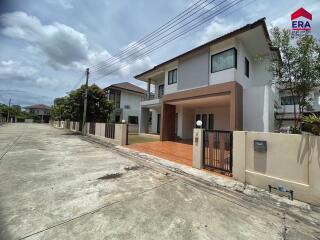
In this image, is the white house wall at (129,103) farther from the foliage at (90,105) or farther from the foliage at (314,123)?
the foliage at (314,123)

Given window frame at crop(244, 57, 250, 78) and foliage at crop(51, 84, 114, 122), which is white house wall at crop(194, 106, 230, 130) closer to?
window frame at crop(244, 57, 250, 78)

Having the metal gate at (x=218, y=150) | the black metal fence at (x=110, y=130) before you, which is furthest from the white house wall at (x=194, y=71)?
the black metal fence at (x=110, y=130)

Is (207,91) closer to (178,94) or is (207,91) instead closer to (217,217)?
(178,94)

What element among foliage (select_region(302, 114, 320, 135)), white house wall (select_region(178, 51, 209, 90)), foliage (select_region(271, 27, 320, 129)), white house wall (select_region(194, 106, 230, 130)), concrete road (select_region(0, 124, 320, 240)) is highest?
white house wall (select_region(178, 51, 209, 90))

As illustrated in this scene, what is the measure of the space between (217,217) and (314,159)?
260cm

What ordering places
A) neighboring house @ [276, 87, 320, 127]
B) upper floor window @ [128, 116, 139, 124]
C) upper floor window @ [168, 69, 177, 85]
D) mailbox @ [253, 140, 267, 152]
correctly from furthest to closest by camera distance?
1. upper floor window @ [128, 116, 139, 124]
2. upper floor window @ [168, 69, 177, 85]
3. neighboring house @ [276, 87, 320, 127]
4. mailbox @ [253, 140, 267, 152]

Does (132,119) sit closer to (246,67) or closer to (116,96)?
(116,96)

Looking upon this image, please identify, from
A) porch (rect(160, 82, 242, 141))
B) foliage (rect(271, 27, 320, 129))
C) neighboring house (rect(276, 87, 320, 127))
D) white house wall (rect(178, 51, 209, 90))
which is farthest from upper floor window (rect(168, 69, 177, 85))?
foliage (rect(271, 27, 320, 129))

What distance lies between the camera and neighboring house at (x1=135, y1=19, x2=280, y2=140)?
8984 millimetres

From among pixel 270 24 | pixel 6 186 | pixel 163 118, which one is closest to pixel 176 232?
pixel 6 186

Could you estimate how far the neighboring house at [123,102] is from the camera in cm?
2514

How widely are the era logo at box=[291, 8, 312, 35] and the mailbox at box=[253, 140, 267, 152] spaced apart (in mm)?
4670

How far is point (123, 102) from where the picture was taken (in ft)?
83.6

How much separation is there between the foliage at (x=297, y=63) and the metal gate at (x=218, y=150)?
11.7 ft
